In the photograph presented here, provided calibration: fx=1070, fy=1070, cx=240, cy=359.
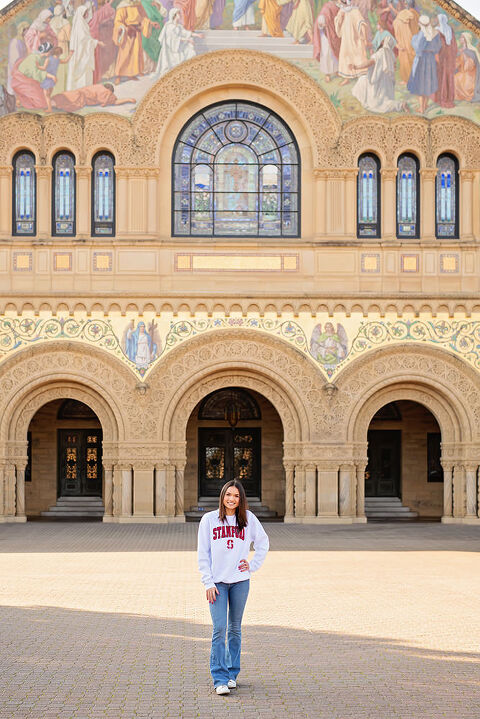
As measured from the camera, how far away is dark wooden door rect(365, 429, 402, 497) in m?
29.9

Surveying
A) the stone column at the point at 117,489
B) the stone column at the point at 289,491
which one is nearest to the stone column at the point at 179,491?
the stone column at the point at 117,489

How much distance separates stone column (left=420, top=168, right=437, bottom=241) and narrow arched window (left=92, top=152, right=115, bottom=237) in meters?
7.68

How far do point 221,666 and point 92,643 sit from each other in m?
2.47

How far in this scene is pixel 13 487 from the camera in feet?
84.9

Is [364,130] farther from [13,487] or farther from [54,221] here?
[13,487]

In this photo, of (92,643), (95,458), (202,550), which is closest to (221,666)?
(202,550)

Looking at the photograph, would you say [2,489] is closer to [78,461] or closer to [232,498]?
[78,461]

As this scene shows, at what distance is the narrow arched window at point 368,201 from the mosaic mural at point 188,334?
2.34 meters

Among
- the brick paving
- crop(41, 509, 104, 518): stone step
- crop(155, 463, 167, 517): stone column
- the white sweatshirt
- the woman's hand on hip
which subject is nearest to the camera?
the brick paving

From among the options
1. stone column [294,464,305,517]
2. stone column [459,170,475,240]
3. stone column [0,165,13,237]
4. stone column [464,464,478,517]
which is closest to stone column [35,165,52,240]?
stone column [0,165,13,237]

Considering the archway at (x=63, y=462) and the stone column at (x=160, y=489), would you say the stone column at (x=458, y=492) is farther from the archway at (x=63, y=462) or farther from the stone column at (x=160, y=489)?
the archway at (x=63, y=462)

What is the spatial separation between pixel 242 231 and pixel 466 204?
5604 millimetres

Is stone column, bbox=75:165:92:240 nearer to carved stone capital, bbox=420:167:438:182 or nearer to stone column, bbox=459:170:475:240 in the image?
carved stone capital, bbox=420:167:438:182

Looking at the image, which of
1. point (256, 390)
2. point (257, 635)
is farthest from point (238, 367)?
point (257, 635)
